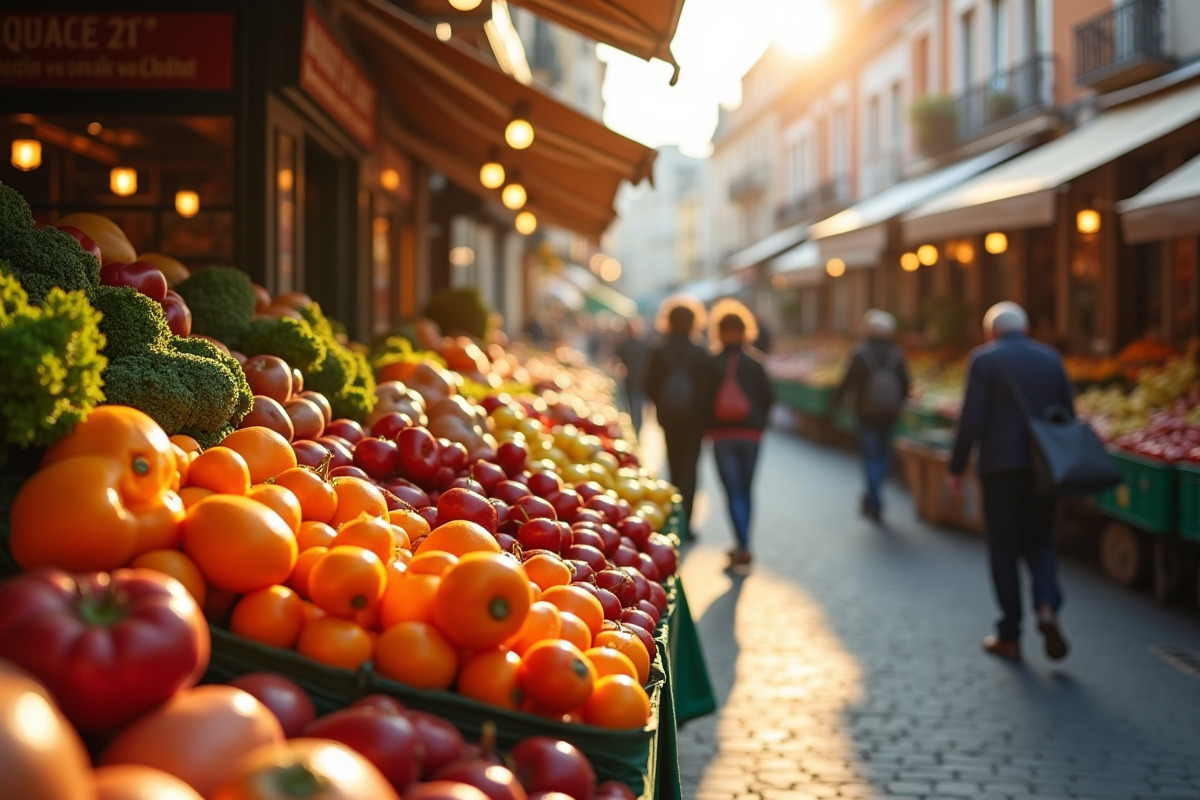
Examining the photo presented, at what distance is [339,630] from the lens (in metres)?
2.48

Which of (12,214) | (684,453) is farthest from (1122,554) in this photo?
(12,214)

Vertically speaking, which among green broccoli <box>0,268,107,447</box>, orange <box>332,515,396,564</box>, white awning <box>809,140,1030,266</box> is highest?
white awning <box>809,140,1030,266</box>

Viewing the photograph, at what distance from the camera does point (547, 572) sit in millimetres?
3266

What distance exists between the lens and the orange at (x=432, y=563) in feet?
9.16

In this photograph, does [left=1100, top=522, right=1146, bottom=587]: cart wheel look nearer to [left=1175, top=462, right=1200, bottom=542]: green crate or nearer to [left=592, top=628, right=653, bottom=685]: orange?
[left=1175, top=462, right=1200, bottom=542]: green crate

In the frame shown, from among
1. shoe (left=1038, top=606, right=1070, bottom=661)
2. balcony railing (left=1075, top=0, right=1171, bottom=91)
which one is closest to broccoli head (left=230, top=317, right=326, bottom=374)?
shoe (left=1038, top=606, right=1070, bottom=661)

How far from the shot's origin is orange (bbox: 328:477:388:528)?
3.20 metres

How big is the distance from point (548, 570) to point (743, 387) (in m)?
6.38

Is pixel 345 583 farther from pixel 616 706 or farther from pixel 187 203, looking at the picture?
pixel 187 203

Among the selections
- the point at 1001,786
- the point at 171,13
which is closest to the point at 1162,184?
the point at 1001,786

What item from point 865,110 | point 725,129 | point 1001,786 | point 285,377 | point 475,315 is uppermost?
point 725,129

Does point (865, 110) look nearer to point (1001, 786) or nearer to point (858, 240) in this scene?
point (858, 240)

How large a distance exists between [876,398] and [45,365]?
10.7m

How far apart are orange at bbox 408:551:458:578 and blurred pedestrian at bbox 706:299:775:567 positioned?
21.9 ft
